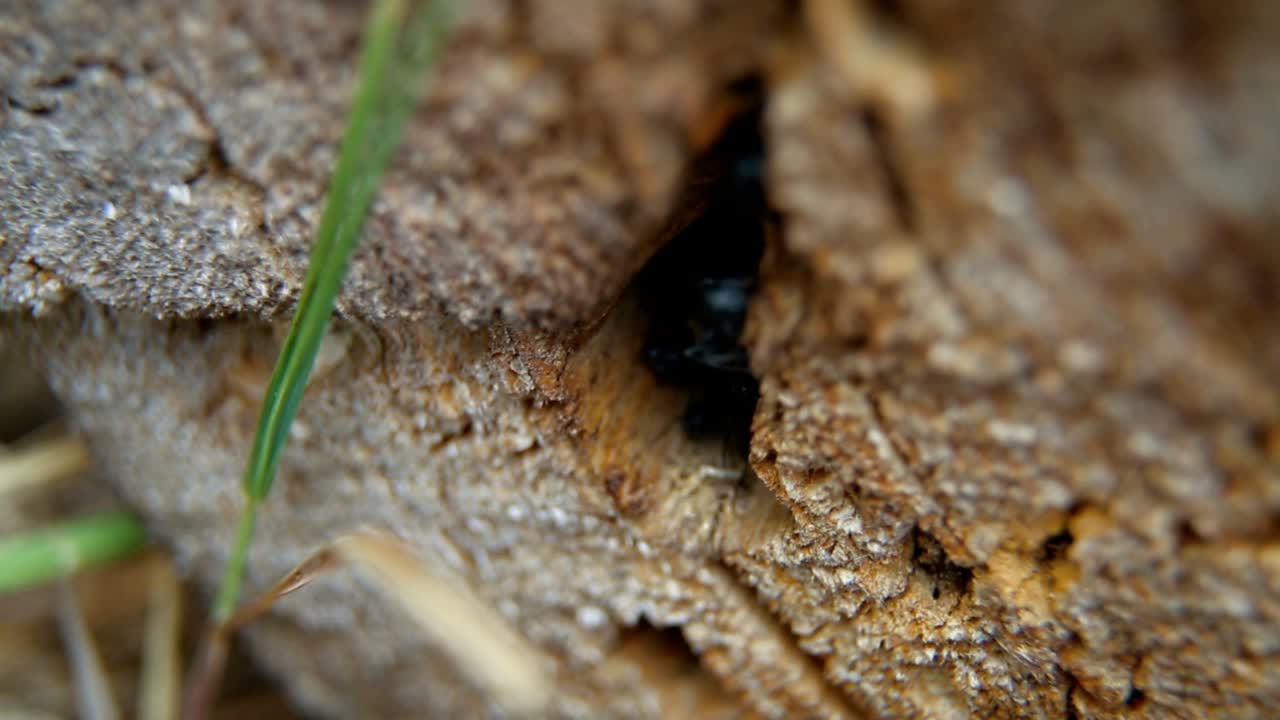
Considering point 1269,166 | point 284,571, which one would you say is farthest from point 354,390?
point 1269,166

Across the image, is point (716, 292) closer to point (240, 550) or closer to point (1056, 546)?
point (1056, 546)

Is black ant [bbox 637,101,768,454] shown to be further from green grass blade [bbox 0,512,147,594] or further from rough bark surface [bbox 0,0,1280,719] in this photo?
green grass blade [bbox 0,512,147,594]

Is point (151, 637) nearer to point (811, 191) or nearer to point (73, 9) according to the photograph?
point (73, 9)

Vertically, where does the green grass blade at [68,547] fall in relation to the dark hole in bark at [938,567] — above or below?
below

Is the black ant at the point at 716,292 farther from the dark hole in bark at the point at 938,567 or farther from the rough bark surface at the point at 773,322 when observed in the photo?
the dark hole in bark at the point at 938,567

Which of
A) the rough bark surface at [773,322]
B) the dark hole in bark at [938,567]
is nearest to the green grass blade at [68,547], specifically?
the rough bark surface at [773,322]
